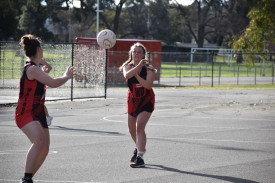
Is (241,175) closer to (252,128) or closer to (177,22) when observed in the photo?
(252,128)

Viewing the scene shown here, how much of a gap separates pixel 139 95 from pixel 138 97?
0.12 ft

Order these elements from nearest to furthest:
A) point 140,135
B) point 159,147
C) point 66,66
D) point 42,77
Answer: point 42,77 → point 140,135 → point 159,147 → point 66,66

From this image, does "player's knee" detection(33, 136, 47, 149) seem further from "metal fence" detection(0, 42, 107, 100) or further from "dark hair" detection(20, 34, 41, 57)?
"metal fence" detection(0, 42, 107, 100)

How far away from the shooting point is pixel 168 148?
8867 millimetres

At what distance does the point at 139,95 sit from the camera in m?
7.36

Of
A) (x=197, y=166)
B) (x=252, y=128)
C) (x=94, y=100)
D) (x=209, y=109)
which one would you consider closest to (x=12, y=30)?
(x=94, y=100)

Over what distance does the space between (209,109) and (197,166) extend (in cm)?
907

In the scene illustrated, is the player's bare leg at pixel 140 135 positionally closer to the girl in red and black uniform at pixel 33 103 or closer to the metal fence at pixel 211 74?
the girl in red and black uniform at pixel 33 103

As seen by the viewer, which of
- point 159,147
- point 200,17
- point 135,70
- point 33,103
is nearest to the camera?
point 33,103

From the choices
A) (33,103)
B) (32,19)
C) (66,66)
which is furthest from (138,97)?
(32,19)

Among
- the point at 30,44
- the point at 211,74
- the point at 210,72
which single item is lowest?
the point at 211,74

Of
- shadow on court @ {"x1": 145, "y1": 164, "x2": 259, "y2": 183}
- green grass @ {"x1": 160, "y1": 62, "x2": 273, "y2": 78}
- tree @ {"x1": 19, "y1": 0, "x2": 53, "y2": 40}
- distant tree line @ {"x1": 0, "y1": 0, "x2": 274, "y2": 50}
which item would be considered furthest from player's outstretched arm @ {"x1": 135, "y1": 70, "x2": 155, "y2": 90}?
tree @ {"x1": 19, "y1": 0, "x2": 53, "y2": 40}

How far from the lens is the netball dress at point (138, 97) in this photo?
7340 mm

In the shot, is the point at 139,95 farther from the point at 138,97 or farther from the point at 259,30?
the point at 259,30
